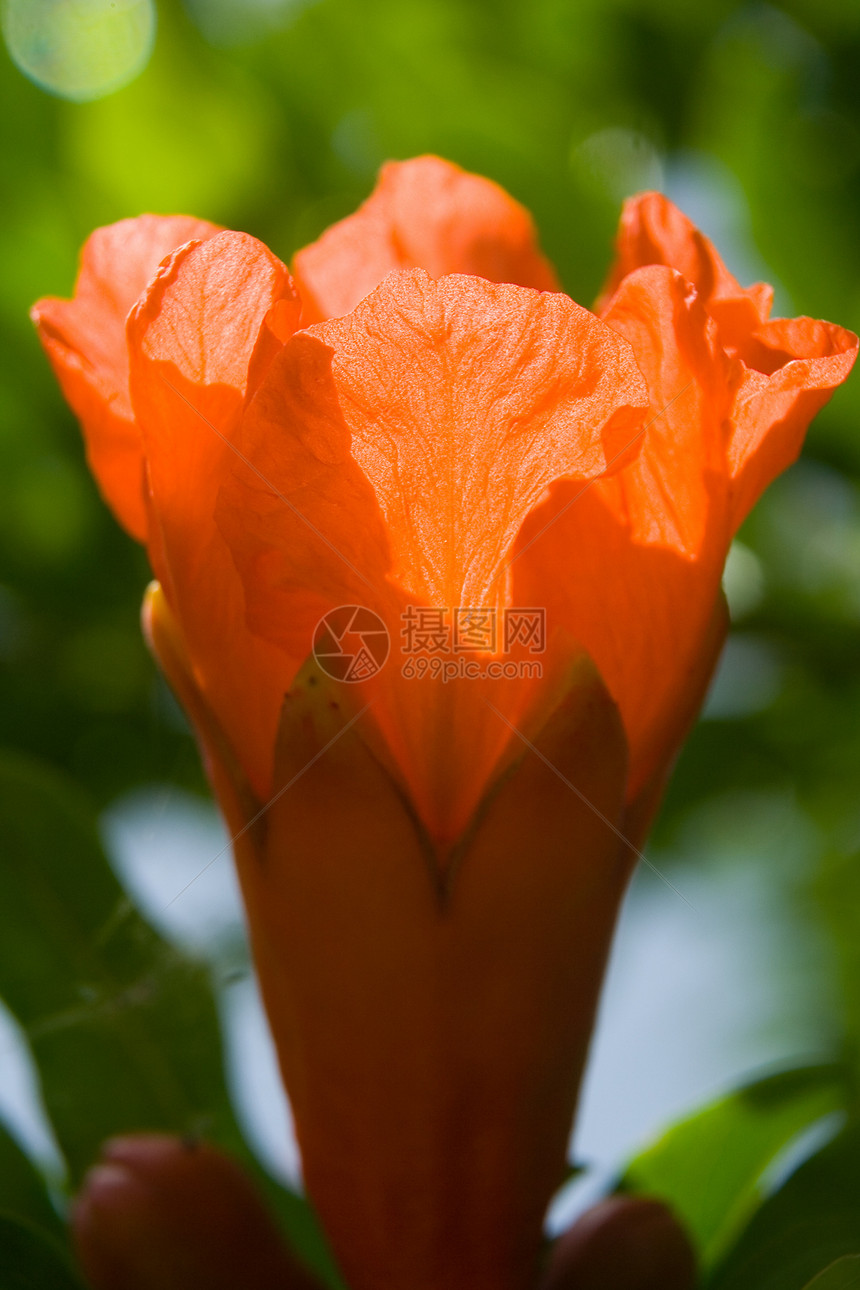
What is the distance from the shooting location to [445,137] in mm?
877

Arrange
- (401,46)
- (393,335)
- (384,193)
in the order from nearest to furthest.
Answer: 1. (393,335)
2. (384,193)
3. (401,46)

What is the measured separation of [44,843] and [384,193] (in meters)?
0.33

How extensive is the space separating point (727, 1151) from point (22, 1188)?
30 cm

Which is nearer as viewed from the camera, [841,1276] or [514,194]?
[841,1276]

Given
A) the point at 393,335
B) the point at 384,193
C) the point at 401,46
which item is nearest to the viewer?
the point at 393,335

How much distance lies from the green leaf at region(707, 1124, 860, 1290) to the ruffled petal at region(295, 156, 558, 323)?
1.23 feet

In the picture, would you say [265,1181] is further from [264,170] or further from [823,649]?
[264,170]

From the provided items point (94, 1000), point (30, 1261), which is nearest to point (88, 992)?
point (94, 1000)

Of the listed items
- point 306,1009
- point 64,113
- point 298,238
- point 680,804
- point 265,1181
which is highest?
point 64,113

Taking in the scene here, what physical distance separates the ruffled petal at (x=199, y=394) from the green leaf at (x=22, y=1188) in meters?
0.24

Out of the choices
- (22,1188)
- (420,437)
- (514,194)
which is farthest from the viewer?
(514,194)

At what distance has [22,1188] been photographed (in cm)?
50

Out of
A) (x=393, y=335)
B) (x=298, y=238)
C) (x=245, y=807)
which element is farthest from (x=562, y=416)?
(x=298, y=238)

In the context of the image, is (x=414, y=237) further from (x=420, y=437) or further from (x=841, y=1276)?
(x=841, y=1276)
